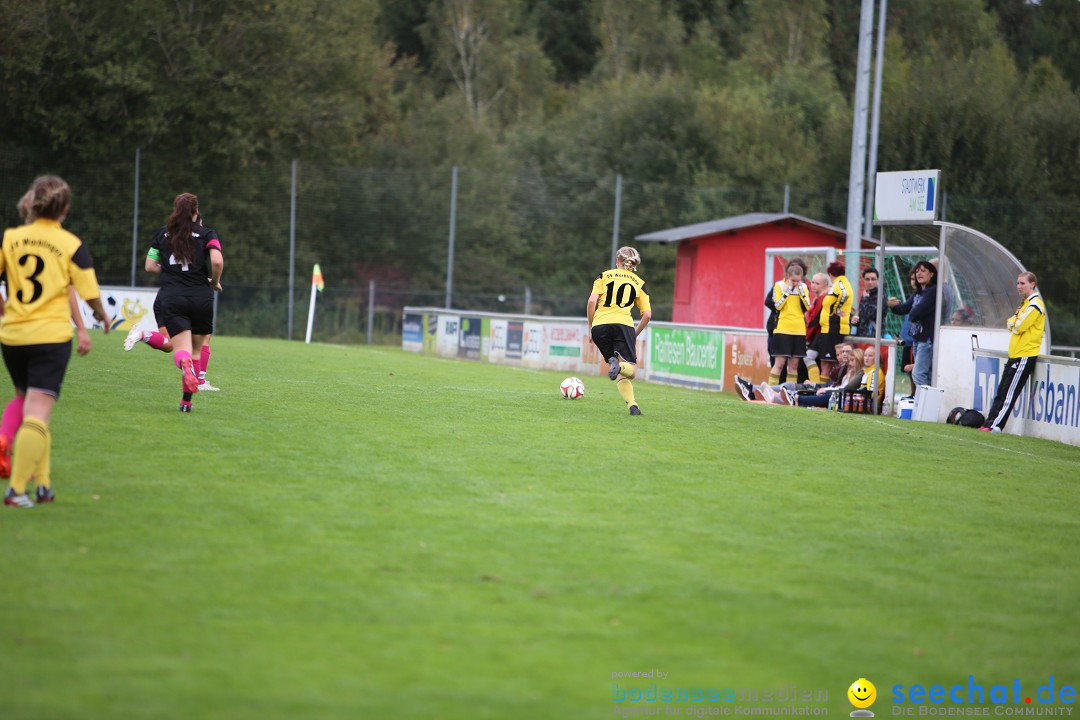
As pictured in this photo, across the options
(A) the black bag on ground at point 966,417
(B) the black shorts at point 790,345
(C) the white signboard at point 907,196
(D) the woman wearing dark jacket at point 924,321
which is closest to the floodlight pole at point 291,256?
(B) the black shorts at point 790,345

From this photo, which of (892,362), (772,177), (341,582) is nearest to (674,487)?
(341,582)

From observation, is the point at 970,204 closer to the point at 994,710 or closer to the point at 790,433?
the point at 790,433

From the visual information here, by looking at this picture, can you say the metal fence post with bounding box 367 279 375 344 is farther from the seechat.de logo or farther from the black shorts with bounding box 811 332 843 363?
the seechat.de logo

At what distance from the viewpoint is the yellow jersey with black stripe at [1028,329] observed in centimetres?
1495

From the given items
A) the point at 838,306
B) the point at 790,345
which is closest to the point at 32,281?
the point at 790,345

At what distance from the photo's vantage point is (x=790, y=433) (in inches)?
495

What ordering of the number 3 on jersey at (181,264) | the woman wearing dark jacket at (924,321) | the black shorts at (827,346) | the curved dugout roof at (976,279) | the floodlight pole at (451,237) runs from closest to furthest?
the number 3 on jersey at (181,264) → the curved dugout roof at (976,279) → the woman wearing dark jacket at (924,321) → the black shorts at (827,346) → the floodlight pole at (451,237)

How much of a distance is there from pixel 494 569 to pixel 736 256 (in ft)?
76.3

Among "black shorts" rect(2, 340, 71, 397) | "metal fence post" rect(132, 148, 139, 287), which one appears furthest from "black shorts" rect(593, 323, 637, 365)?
"metal fence post" rect(132, 148, 139, 287)

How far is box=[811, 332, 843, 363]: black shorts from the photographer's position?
1855cm

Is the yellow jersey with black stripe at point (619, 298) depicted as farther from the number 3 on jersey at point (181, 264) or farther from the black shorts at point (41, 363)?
the black shorts at point (41, 363)

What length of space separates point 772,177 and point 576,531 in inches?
1464

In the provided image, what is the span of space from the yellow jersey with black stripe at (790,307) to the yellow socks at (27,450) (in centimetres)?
1268

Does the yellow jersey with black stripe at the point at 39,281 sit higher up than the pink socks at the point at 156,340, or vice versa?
the yellow jersey with black stripe at the point at 39,281
